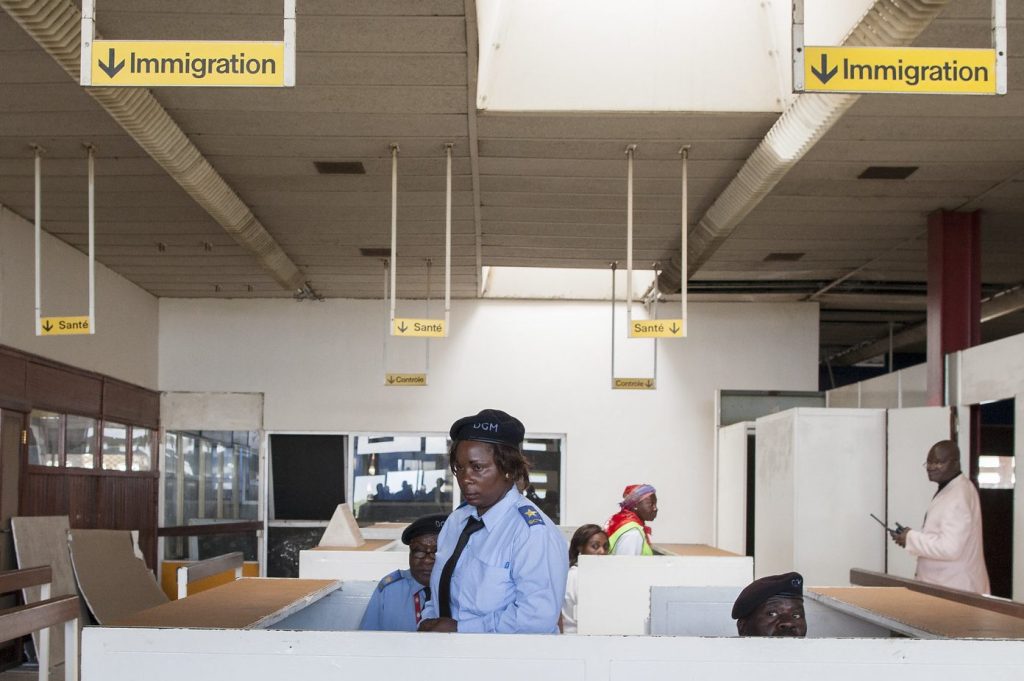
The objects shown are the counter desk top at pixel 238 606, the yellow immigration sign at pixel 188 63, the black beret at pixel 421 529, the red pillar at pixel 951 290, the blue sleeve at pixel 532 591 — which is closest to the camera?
the counter desk top at pixel 238 606

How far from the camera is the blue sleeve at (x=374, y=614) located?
365 cm

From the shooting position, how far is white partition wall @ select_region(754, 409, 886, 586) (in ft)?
29.2

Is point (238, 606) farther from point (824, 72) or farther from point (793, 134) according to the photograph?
point (793, 134)

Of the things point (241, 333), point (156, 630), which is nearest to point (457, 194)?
point (241, 333)

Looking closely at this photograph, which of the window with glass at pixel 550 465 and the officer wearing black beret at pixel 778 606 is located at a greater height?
the officer wearing black beret at pixel 778 606

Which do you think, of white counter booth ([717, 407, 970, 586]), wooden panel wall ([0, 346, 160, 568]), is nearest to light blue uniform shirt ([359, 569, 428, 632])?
white counter booth ([717, 407, 970, 586])

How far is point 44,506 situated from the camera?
9.59 m

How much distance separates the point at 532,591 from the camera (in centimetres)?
279

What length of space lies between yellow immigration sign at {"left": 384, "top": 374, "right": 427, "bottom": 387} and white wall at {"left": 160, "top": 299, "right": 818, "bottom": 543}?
1.28 meters

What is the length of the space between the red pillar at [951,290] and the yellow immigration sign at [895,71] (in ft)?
16.1

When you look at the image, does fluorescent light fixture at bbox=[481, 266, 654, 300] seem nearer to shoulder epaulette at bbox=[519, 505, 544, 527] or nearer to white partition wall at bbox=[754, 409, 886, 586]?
white partition wall at bbox=[754, 409, 886, 586]

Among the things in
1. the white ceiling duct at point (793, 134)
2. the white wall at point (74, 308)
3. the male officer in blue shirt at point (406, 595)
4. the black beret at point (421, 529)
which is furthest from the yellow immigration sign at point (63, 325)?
the male officer in blue shirt at point (406, 595)

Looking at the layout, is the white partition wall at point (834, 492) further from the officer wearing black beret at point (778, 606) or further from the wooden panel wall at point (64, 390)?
the officer wearing black beret at point (778, 606)

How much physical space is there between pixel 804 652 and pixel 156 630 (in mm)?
1316
